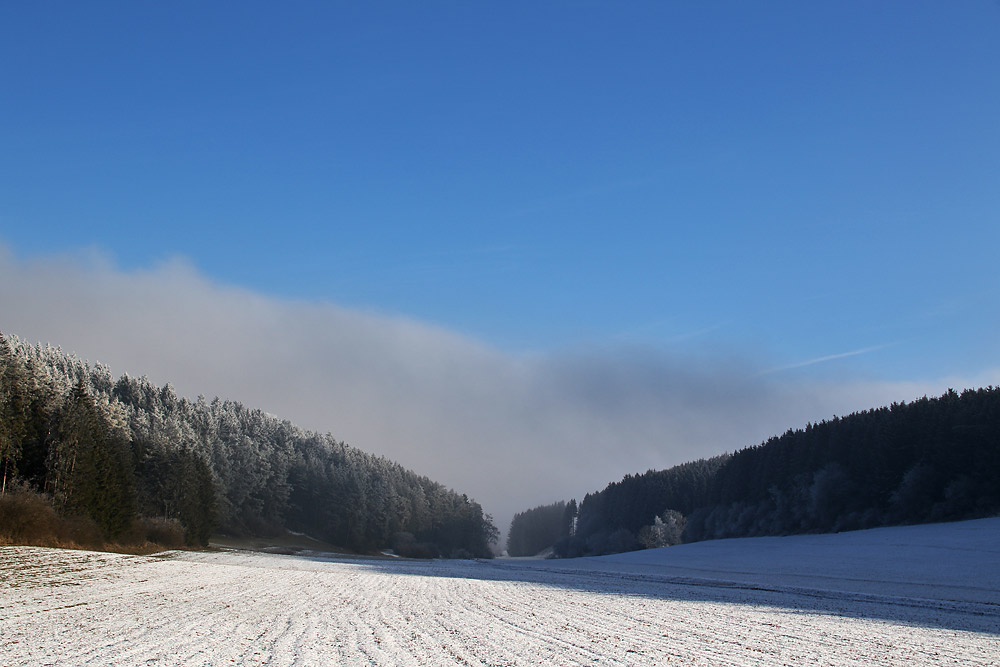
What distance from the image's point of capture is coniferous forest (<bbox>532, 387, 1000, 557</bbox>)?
70.9 meters

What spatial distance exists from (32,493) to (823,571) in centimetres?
5534

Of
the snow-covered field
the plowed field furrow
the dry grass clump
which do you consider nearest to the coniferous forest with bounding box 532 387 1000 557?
the snow-covered field

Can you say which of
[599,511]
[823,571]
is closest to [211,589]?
[823,571]

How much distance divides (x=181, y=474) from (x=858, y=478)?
8143cm

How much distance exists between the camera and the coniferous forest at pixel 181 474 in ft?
176

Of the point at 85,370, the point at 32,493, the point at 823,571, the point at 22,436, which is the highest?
the point at 85,370

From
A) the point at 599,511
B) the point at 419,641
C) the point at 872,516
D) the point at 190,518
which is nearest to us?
the point at 419,641

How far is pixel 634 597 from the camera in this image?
2936 cm

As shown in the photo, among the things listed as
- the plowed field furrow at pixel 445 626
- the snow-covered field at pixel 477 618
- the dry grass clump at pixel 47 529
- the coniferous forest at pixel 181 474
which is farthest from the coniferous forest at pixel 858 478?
the dry grass clump at pixel 47 529

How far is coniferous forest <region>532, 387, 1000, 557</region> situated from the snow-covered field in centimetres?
3473

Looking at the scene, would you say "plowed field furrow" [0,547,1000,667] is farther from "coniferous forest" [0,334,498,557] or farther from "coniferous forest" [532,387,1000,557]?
"coniferous forest" [532,387,1000,557]

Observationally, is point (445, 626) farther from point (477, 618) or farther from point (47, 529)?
point (47, 529)

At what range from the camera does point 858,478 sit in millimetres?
84625

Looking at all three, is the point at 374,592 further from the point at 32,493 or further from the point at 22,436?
the point at 22,436
